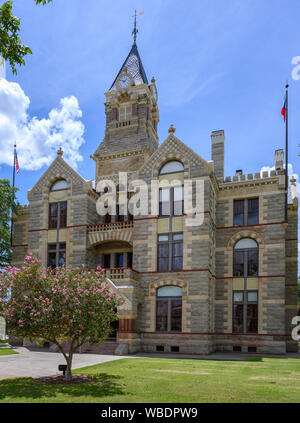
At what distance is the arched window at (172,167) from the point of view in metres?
32.0

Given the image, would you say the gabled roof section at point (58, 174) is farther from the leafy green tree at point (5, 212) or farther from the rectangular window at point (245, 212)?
the rectangular window at point (245, 212)

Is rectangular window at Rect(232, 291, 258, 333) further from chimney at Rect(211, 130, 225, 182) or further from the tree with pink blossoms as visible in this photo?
the tree with pink blossoms

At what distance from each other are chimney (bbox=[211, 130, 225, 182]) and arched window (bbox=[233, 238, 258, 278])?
6.99 m

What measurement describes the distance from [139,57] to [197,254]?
87.9ft

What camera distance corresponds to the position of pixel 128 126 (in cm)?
4062

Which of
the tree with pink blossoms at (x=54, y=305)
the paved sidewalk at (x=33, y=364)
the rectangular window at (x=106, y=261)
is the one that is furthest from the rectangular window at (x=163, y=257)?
the tree with pink blossoms at (x=54, y=305)

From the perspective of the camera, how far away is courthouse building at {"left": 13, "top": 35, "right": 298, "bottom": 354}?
29.5 m

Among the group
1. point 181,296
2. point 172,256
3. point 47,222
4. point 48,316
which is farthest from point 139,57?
point 48,316

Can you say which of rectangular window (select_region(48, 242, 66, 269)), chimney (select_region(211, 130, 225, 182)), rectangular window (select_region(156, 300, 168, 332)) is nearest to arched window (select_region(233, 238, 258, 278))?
rectangular window (select_region(156, 300, 168, 332))

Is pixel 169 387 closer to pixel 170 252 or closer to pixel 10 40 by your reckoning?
pixel 10 40

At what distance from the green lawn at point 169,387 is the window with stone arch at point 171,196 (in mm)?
13913

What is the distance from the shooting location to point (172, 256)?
3069cm

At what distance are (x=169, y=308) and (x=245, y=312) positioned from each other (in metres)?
6.25

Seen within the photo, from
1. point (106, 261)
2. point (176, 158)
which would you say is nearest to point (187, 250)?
point (176, 158)
